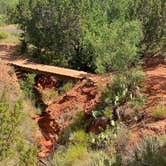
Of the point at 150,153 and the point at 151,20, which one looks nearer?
the point at 150,153

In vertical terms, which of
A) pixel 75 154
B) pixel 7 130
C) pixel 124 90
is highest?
pixel 7 130

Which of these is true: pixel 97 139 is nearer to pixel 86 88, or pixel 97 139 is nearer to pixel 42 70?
pixel 86 88

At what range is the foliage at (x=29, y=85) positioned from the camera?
16.9 m

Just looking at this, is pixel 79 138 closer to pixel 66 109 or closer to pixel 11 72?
pixel 66 109

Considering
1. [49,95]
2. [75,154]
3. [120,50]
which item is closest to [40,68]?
[49,95]

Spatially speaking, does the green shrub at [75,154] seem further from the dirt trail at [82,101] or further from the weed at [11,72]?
the weed at [11,72]

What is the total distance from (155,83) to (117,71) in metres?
1.31

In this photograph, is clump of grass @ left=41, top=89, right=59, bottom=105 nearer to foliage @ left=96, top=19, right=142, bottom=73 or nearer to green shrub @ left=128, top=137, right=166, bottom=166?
foliage @ left=96, top=19, right=142, bottom=73

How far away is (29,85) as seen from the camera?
56.0ft

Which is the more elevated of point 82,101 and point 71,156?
point 71,156

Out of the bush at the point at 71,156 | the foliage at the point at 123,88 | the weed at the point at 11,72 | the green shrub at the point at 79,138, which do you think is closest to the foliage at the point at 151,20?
the foliage at the point at 123,88

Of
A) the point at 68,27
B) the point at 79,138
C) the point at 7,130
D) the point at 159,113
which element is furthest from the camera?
the point at 68,27

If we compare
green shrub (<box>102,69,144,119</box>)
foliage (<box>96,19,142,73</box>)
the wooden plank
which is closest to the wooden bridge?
the wooden plank

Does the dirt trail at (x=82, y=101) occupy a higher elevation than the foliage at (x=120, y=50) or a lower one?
lower
